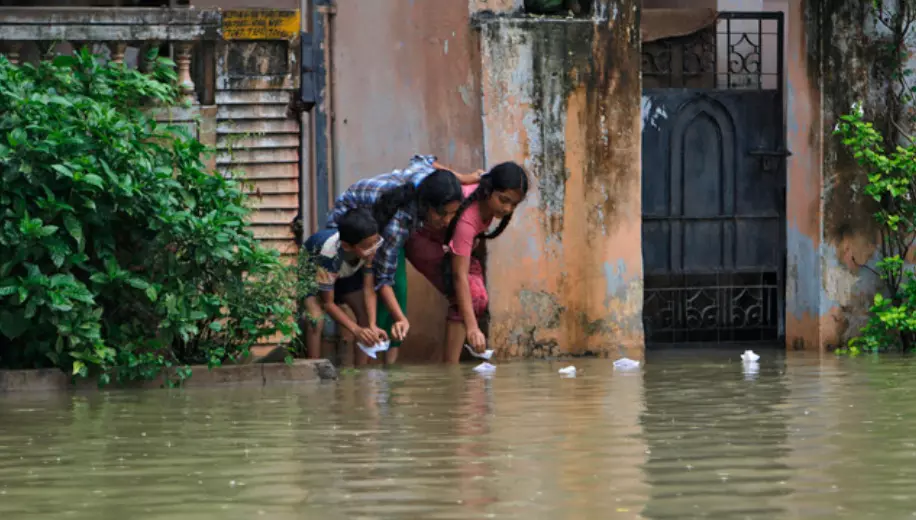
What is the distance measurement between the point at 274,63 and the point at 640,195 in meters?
2.61

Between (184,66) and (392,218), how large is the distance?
5.40ft

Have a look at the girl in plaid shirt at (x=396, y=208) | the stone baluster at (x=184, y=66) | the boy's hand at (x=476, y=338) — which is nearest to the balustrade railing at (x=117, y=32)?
the stone baluster at (x=184, y=66)

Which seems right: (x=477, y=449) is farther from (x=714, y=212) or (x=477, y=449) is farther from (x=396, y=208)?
(x=714, y=212)

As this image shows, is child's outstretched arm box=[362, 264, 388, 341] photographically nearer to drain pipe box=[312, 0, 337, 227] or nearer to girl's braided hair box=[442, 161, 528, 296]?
girl's braided hair box=[442, 161, 528, 296]

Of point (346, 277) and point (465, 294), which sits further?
point (346, 277)

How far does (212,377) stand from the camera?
9.01 metres

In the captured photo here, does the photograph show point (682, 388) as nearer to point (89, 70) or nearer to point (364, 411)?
point (364, 411)

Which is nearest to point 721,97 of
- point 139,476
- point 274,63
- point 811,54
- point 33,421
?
point 811,54

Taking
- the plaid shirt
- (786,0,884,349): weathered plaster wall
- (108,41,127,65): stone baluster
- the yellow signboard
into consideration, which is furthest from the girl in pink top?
(786,0,884,349): weathered plaster wall

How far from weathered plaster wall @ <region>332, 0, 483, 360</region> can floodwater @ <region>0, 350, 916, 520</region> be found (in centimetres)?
164

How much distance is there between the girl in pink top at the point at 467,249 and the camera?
9.98m

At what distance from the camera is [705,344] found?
1216 cm

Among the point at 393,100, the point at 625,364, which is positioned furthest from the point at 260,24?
the point at 625,364

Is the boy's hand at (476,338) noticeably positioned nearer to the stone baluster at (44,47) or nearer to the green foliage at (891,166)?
the green foliage at (891,166)
